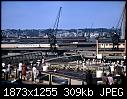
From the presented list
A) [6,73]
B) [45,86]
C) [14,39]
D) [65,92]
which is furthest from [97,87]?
[14,39]

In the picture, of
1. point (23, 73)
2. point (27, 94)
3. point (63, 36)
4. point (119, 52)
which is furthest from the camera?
point (63, 36)

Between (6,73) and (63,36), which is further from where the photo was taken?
(63,36)

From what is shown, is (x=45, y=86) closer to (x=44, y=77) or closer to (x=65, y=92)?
(x=65, y=92)

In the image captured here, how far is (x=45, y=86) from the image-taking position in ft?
12.2

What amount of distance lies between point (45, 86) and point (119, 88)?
90 cm

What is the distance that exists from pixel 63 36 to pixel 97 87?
37979mm

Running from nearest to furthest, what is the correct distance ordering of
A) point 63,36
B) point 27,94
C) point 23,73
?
point 27,94 → point 23,73 → point 63,36

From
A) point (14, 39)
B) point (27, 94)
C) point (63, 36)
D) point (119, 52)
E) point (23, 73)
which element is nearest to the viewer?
point (27, 94)

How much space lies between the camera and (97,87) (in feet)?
12.2

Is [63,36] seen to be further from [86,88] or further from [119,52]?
[86,88]

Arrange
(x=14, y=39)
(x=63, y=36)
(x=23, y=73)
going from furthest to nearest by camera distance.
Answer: (x=63, y=36), (x=14, y=39), (x=23, y=73)

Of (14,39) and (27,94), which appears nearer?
(27,94)

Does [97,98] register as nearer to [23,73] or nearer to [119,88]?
[119,88]

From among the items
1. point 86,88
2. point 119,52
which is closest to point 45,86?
point 86,88
